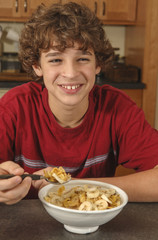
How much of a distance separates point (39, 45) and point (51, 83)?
0.15 meters

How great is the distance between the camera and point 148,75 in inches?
122

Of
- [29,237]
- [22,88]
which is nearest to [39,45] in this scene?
[22,88]

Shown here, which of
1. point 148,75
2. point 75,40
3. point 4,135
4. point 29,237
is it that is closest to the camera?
point 29,237

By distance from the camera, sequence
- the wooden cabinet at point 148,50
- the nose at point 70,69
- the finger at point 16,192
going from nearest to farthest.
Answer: the finger at point 16,192, the nose at point 70,69, the wooden cabinet at point 148,50

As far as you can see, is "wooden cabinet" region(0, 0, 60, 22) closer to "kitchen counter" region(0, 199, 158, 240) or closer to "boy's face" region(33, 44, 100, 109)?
"boy's face" region(33, 44, 100, 109)

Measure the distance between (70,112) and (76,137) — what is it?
0.34ft

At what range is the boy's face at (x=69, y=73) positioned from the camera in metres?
1.26

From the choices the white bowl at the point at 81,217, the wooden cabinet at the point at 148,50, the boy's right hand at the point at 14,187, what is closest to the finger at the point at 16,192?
the boy's right hand at the point at 14,187

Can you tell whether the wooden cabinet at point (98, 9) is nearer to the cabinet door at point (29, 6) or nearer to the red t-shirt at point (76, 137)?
the cabinet door at point (29, 6)

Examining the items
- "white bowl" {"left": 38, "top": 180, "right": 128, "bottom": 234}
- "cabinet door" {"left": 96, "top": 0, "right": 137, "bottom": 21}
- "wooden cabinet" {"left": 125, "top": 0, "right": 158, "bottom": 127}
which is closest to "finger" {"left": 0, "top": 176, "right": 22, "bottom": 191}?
"white bowl" {"left": 38, "top": 180, "right": 128, "bottom": 234}

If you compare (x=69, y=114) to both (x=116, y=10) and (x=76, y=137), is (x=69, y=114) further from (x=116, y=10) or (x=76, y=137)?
(x=116, y=10)

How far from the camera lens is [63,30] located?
4.16ft

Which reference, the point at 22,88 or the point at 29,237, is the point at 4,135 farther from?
the point at 29,237

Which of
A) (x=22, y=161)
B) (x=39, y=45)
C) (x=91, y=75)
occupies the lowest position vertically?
(x=22, y=161)
